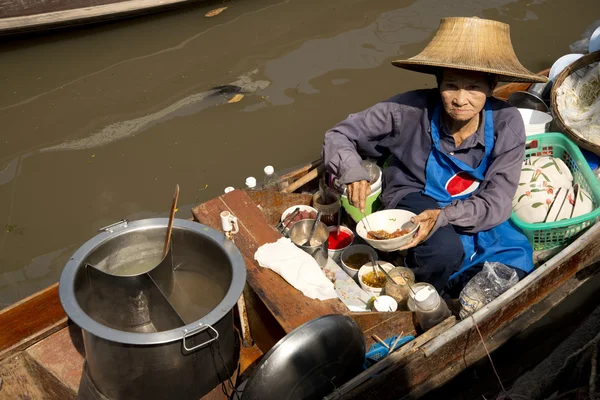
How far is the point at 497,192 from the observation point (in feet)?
10.7

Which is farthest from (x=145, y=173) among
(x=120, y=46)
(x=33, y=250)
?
(x=120, y=46)

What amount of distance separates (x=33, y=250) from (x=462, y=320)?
3576 millimetres

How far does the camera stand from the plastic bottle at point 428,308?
118 inches

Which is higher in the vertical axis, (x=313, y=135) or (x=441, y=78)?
(x=441, y=78)

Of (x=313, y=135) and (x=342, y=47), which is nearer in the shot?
(x=313, y=135)

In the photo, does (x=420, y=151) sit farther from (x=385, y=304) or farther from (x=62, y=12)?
(x=62, y=12)

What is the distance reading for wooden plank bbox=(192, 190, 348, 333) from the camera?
2693 millimetres

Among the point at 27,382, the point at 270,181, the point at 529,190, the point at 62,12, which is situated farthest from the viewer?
the point at 62,12

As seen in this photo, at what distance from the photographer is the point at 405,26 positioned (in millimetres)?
7914

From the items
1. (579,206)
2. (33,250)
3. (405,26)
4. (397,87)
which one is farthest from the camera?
(405,26)

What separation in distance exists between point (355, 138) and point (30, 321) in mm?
2205

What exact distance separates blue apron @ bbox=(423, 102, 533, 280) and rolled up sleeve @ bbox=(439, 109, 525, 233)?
91mm

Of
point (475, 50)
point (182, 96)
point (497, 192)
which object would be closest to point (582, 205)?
point (497, 192)

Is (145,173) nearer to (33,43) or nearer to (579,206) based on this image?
(33,43)
